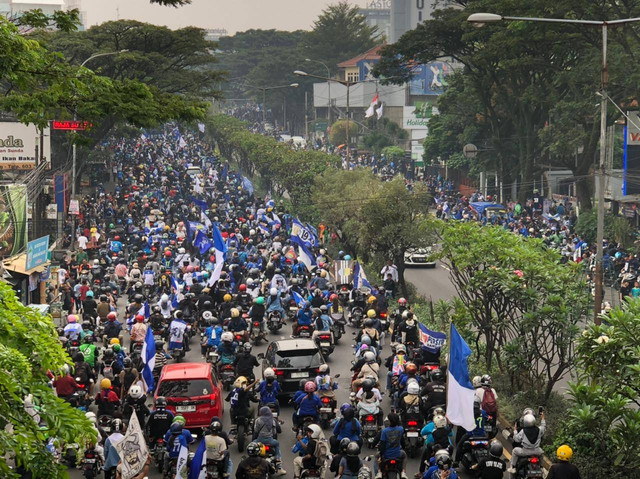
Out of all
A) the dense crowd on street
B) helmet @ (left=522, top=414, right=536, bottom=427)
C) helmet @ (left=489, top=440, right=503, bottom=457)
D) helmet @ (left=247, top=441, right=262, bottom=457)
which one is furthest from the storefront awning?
helmet @ (left=489, top=440, right=503, bottom=457)

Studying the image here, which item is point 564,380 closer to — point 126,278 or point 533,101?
point 126,278

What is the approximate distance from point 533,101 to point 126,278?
22.1m

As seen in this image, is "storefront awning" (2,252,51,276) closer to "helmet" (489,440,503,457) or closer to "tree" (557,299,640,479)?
"helmet" (489,440,503,457)

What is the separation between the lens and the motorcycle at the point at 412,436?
690 inches

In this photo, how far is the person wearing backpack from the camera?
57.0 ft

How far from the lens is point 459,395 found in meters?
16.1

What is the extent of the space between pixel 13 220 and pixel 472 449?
17.9 metres

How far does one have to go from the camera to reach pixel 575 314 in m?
19.8

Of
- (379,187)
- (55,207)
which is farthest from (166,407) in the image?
(55,207)

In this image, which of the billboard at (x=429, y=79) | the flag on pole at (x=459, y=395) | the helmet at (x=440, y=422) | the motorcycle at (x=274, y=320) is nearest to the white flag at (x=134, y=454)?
the helmet at (x=440, y=422)

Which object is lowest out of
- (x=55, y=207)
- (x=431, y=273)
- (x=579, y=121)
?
(x=431, y=273)

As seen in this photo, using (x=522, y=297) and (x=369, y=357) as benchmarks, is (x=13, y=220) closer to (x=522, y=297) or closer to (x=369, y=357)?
(x=369, y=357)

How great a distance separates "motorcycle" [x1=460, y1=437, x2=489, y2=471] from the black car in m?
4.77

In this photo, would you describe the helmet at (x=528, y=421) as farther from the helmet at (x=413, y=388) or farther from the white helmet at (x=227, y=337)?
the white helmet at (x=227, y=337)
